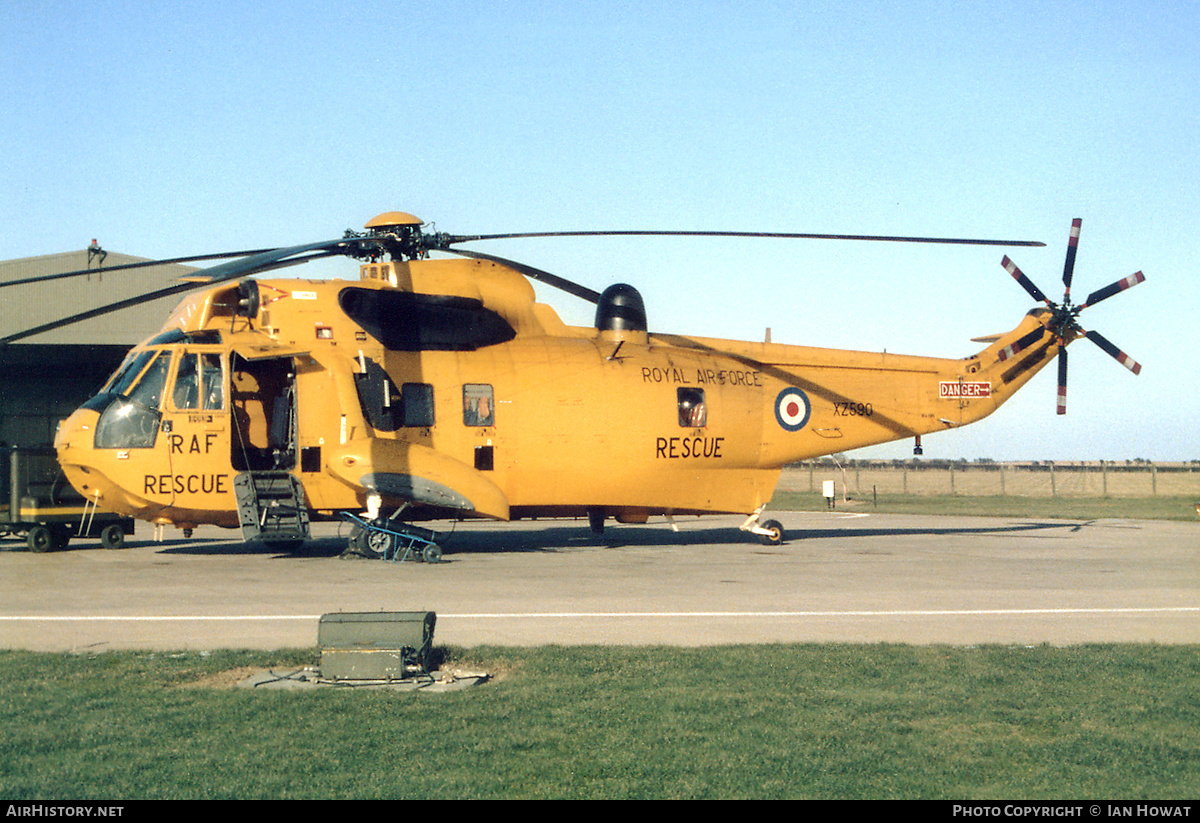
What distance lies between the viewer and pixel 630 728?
275 inches

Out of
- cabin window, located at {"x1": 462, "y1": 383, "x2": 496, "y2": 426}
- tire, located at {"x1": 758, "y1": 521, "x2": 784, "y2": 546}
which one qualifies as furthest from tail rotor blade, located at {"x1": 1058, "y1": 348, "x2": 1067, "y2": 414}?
cabin window, located at {"x1": 462, "y1": 383, "x2": 496, "y2": 426}

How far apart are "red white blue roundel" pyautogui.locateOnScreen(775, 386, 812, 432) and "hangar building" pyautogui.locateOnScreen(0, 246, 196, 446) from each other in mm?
20547

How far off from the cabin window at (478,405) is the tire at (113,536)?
8.19 meters

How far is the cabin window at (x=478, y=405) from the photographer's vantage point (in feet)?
65.8

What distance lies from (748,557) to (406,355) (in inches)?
298

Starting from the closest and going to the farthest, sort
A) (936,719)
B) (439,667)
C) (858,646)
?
(936,719) → (439,667) → (858,646)

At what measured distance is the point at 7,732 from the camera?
6820mm

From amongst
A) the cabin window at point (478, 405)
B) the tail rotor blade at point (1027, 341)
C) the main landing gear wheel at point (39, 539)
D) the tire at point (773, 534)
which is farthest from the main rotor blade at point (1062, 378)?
the main landing gear wheel at point (39, 539)

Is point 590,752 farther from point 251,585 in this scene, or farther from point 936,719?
point 251,585

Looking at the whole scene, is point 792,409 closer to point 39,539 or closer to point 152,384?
point 152,384

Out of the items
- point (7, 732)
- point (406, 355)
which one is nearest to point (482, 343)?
point (406, 355)

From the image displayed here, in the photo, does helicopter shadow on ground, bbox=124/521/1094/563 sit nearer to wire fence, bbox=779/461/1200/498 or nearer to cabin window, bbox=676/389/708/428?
cabin window, bbox=676/389/708/428

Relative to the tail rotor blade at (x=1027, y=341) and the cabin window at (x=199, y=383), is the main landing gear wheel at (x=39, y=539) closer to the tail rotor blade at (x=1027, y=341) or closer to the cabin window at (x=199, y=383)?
the cabin window at (x=199, y=383)

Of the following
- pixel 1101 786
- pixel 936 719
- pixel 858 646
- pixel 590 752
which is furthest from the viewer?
pixel 858 646
